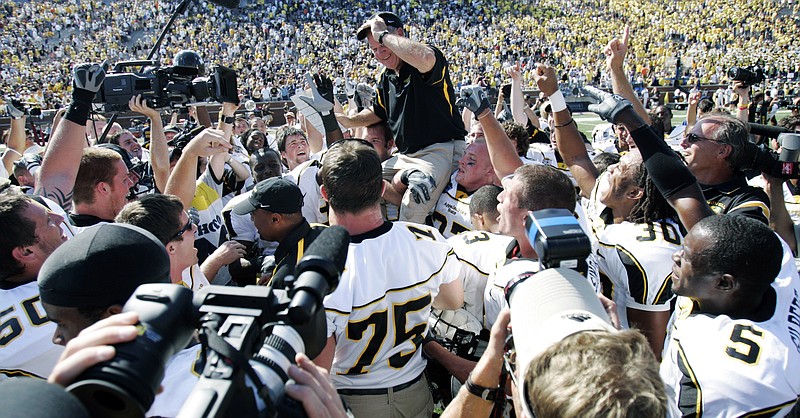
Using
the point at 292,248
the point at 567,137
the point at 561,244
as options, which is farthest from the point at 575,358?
the point at 567,137

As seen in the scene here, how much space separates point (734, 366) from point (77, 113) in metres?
3.42

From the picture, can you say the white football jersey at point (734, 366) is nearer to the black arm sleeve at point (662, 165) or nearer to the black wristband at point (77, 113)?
the black arm sleeve at point (662, 165)

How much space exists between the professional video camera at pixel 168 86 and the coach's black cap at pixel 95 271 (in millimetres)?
2610

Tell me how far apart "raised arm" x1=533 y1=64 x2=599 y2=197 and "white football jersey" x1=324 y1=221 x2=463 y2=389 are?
1.76m

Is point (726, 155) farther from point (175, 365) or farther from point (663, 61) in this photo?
point (663, 61)

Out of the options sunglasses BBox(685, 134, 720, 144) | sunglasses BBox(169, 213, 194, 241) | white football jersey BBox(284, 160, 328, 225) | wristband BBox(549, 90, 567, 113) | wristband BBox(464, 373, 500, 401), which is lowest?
white football jersey BBox(284, 160, 328, 225)

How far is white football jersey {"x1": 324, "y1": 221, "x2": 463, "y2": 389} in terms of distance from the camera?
2.26 m

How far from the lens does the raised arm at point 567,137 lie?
385cm

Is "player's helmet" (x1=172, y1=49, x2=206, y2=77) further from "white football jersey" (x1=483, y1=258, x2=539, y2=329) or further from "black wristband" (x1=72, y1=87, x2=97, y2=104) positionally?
"white football jersey" (x1=483, y1=258, x2=539, y2=329)

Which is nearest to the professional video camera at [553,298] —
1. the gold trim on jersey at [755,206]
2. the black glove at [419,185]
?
the black glove at [419,185]

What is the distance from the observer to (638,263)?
271cm

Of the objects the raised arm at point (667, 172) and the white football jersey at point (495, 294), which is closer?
the white football jersey at point (495, 294)

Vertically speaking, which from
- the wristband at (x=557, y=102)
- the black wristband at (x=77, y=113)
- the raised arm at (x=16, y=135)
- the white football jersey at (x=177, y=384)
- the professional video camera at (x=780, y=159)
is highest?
the black wristband at (x=77, y=113)

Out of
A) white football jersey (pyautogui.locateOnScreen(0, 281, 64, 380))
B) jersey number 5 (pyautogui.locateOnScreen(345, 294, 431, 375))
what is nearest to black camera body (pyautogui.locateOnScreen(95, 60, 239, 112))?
white football jersey (pyautogui.locateOnScreen(0, 281, 64, 380))
